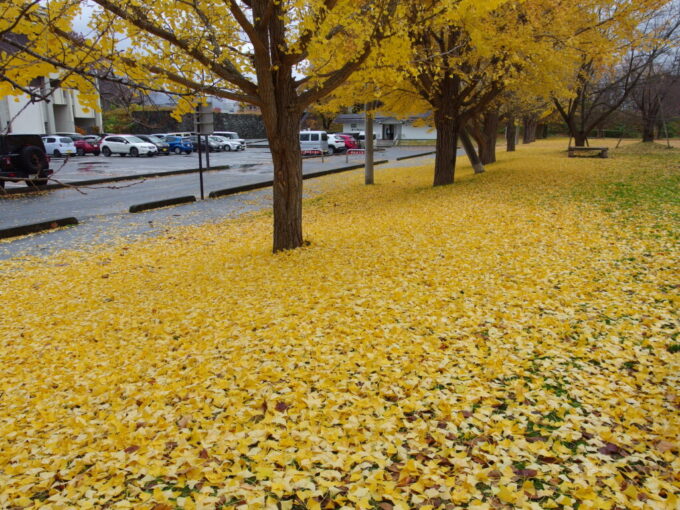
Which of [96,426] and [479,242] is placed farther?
[479,242]

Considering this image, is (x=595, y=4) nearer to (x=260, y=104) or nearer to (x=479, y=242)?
(x=479, y=242)

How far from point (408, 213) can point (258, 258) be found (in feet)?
14.6

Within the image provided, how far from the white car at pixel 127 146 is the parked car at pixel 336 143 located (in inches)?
530

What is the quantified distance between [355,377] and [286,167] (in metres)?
4.58

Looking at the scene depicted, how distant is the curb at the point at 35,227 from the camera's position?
10694 millimetres

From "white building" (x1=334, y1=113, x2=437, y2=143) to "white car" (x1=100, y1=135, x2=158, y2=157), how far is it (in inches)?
1067

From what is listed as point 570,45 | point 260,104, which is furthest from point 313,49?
point 570,45

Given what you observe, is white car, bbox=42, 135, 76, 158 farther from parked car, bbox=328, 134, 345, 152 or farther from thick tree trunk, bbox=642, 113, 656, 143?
thick tree trunk, bbox=642, 113, 656, 143

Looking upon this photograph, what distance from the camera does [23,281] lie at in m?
7.44

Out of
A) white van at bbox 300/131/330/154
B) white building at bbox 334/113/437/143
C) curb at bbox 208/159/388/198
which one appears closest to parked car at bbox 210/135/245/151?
white van at bbox 300/131/330/154

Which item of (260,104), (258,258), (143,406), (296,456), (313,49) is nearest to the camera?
(296,456)

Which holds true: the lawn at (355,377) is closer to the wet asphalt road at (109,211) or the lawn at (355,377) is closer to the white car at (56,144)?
the wet asphalt road at (109,211)

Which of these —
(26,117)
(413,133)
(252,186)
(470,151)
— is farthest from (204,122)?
(413,133)

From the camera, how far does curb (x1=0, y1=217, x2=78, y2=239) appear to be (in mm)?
10694
